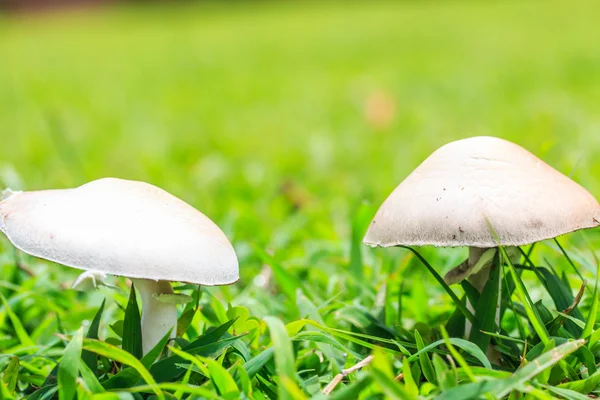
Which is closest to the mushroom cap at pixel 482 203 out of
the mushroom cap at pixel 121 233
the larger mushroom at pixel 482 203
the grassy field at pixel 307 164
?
the larger mushroom at pixel 482 203

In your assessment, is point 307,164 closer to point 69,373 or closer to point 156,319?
point 156,319

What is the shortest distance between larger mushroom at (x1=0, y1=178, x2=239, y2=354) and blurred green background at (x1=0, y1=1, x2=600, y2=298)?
2.62 feet

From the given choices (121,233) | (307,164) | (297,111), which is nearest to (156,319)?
(121,233)

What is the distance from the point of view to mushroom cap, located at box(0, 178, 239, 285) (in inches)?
49.0

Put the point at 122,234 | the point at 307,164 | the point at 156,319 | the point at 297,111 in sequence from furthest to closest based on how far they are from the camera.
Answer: the point at 297,111, the point at 307,164, the point at 156,319, the point at 122,234

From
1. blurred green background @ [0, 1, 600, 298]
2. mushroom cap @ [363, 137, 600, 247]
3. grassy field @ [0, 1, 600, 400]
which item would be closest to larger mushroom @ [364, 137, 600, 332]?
mushroom cap @ [363, 137, 600, 247]

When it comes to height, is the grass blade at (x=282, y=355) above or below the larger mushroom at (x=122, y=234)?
below

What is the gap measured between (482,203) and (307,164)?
9.56 feet

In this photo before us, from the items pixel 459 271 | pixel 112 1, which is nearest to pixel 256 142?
pixel 459 271

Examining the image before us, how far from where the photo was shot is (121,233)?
1286 mm

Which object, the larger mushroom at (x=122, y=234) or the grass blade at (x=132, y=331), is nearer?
the larger mushroom at (x=122, y=234)

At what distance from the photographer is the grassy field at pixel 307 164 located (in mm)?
1534

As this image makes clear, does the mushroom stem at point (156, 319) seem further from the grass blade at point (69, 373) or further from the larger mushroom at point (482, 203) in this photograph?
the larger mushroom at point (482, 203)

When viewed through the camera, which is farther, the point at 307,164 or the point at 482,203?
the point at 307,164
